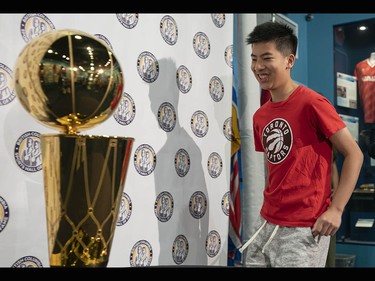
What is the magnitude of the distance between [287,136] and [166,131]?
491mm

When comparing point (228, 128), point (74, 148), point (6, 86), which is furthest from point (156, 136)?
point (74, 148)

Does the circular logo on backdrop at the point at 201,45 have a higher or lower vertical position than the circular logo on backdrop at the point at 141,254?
higher

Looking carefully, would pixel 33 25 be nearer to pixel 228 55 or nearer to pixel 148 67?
pixel 148 67

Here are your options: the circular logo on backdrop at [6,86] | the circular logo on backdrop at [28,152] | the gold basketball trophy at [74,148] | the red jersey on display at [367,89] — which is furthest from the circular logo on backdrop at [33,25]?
the red jersey on display at [367,89]

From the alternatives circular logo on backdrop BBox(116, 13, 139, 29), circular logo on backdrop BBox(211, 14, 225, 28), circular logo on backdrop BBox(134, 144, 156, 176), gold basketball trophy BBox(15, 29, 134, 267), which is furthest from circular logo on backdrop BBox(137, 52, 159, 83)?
gold basketball trophy BBox(15, 29, 134, 267)

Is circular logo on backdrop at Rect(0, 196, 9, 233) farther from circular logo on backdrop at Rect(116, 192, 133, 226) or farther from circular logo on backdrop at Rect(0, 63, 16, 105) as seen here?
circular logo on backdrop at Rect(116, 192, 133, 226)

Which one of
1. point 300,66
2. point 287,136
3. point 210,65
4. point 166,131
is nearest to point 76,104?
point 287,136

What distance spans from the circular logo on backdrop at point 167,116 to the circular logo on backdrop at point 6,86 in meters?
0.61

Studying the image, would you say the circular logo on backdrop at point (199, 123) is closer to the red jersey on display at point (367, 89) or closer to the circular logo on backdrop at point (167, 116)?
the circular logo on backdrop at point (167, 116)

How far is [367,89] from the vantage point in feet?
11.4

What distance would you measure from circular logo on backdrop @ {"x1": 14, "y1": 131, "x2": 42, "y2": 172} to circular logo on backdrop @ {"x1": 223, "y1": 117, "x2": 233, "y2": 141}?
0.99m

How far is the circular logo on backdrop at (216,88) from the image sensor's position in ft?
6.23

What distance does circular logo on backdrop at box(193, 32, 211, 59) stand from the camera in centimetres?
183
